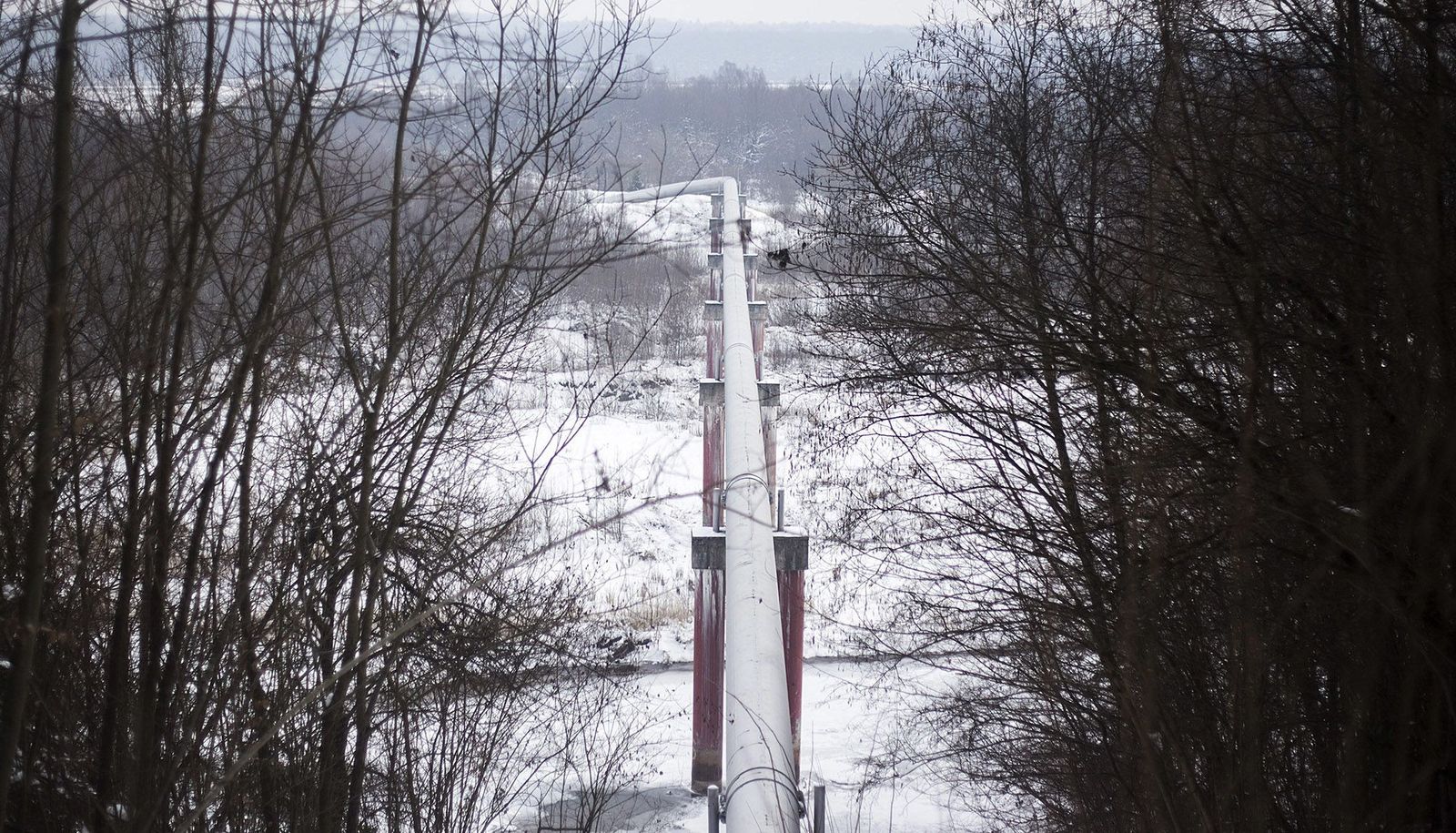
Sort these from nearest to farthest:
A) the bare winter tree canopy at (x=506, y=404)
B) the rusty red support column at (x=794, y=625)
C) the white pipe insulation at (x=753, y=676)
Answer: the white pipe insulation at (x=753, y=676) → the bare winter tree canopy at (x=506, y=404) → the rusty red support column at (x=794, y=625)

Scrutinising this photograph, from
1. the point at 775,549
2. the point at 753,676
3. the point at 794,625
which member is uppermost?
the point at 775,549

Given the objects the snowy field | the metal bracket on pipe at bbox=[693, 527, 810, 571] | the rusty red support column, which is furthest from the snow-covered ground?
the metal bracket on pipe at bbox=[693, 527, 810, 571]

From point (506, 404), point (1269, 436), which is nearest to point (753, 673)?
point (1269, 436)

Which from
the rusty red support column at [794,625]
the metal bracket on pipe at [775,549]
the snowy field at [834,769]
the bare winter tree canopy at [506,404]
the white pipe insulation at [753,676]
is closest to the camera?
the white pipe insulation at [753,676]

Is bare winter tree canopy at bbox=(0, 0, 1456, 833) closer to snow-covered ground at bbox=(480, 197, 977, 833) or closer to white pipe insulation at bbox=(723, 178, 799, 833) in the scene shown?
white pipe insulation at bbox=(723, 178, 799, 833)

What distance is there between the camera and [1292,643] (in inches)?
161

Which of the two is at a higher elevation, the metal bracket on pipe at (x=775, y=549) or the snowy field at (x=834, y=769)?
the metal bracket on pipe at (x=775, y=549)

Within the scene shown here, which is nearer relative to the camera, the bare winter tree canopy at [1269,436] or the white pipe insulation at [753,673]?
the white pipe insulation at [753,673]

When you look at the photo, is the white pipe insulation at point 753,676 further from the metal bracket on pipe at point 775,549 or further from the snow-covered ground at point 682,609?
the metal bracket on pipe at point 775,549

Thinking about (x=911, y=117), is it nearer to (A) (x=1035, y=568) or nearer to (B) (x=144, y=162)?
(A) (x=1035, y=568)

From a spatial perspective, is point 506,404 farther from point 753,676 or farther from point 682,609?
point 682,609

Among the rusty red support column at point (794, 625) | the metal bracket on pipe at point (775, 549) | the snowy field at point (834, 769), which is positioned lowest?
the snowy field at point (834, 769)

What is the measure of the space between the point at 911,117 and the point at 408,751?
6.57m

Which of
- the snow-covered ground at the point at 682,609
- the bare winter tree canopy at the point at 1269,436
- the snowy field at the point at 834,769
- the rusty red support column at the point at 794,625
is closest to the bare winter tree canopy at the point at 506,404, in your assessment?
the bare winter tree canopy at the point at 1269,436
